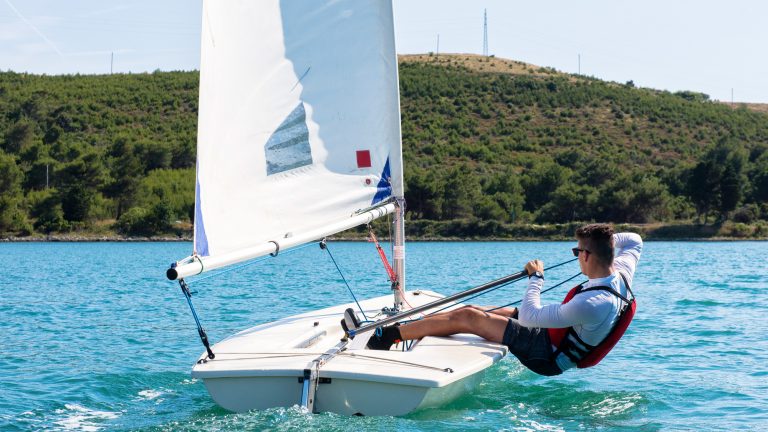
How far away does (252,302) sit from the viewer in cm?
1716

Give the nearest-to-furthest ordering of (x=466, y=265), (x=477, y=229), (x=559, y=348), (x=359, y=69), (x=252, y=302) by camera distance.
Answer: (x=559, y=348) < (x=359, y=69) < (x=252, y=302) < (x=466, y=265) < (x=477, y=229)

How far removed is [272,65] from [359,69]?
36.9 inches

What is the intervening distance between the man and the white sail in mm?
1272

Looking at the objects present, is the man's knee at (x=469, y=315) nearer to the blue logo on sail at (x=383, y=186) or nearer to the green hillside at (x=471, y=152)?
the blue logo on sail at (x=383, y=186)

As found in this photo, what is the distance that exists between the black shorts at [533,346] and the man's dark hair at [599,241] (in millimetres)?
767

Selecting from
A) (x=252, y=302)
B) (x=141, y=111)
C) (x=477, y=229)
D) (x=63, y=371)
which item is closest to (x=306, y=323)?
(x=63, y=371)

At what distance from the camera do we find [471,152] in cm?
7338

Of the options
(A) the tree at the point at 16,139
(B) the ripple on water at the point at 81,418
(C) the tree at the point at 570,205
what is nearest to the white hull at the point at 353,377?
(B) the ripple on water at the point at 81,418

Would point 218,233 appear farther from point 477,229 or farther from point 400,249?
point 477,229

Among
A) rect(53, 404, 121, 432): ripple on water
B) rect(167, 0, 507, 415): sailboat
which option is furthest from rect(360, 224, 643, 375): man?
rect(53, 404, 121, 432): ripple on water

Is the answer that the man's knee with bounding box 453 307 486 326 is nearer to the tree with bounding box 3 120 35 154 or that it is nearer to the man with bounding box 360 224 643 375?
the man with bounding box 360 224 643 375

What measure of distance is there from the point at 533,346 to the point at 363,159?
8.17 feet

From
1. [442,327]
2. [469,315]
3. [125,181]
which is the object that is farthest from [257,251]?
[125,181]

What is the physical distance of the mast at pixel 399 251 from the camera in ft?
27.7
